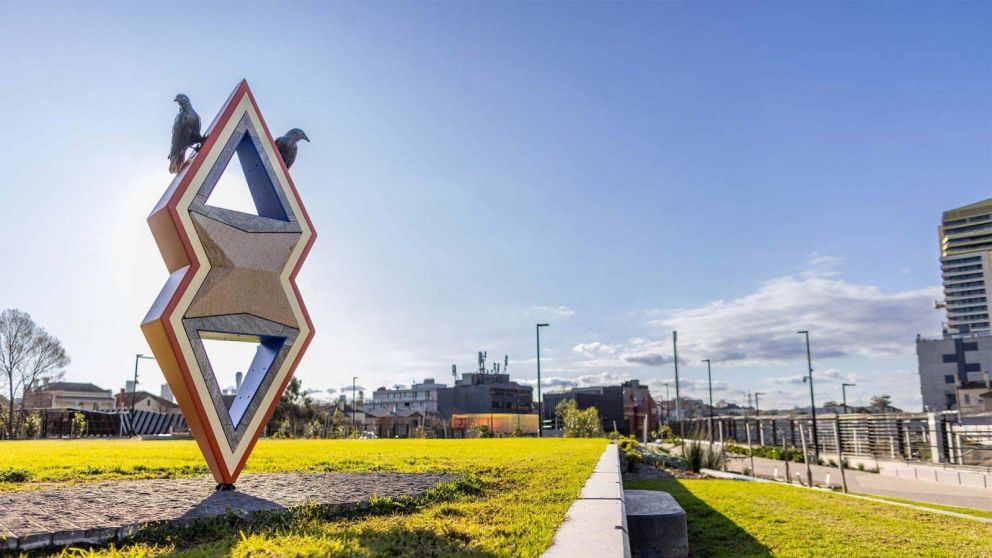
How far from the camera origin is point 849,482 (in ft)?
74.5

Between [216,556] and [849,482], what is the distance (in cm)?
2448

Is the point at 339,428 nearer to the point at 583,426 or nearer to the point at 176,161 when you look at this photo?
the point at 583,426

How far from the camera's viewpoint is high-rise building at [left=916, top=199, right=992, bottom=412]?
7631 centimetres

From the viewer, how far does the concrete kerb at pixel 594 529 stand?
388 cm

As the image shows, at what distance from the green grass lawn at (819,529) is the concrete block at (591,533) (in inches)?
127

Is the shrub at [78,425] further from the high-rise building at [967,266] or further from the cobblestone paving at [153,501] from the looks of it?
the high-rise building at [967,266]

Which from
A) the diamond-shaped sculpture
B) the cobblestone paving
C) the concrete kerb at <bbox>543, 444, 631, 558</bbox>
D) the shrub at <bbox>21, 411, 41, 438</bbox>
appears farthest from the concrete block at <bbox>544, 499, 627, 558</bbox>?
the shrub at <bbox>21, 411, 41, 438</bbox>

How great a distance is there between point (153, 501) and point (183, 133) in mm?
5122

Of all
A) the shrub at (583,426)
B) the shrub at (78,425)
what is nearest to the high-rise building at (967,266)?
the shrub at (583,426)

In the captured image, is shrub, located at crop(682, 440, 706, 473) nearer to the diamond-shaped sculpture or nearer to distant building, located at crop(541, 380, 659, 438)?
the diamond-shaped sculpture

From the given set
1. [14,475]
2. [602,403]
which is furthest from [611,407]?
[14,475]

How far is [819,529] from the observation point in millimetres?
9227

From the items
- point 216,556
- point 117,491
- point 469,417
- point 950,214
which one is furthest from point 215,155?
point 950,214

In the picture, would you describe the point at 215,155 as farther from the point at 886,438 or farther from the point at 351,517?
the point at 886,438
